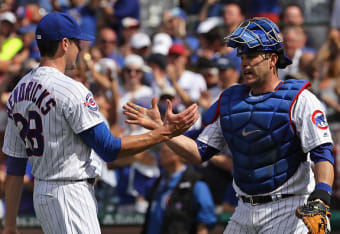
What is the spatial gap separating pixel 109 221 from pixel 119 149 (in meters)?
4.34

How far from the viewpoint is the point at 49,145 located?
4.09m

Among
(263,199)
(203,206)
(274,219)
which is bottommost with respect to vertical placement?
(203,206)

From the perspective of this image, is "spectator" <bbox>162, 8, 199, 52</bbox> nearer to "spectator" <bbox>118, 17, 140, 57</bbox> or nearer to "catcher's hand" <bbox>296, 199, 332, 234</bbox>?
"spectator" <bbox>118, 17, 140, 57</bbox>

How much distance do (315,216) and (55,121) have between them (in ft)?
5.70

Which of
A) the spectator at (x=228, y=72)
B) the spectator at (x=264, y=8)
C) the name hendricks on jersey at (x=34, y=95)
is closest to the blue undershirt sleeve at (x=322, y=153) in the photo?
the name hendricks on jersey at (x=34, y=95)

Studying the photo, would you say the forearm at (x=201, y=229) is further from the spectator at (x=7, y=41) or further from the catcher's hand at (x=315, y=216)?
the spectator at (x=7, y=41)

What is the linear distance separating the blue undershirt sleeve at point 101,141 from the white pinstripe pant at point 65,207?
298 millimetres

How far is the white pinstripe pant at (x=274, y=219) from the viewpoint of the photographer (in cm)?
421

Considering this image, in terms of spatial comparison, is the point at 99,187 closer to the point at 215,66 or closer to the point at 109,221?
the point at 109,221

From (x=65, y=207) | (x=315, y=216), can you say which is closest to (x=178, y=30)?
(x=65, y=207)

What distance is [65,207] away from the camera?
13.5 ft

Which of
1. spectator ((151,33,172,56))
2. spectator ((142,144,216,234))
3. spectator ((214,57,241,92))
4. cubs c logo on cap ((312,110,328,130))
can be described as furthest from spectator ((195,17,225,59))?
cubs c logo on cap ((312,110,328,130))

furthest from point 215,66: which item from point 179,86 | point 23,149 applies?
point 23,149

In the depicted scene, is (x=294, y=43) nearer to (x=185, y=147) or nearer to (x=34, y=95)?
(x=185, y=147)
